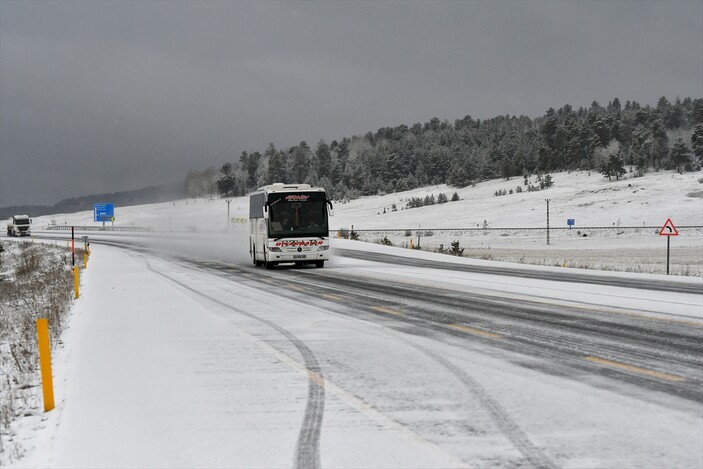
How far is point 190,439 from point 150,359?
12.6 ft

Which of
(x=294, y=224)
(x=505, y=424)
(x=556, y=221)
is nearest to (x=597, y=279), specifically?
(x=294, y=224)

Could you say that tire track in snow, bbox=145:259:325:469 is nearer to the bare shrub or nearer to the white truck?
the bare shrub

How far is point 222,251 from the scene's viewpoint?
43.8 meters

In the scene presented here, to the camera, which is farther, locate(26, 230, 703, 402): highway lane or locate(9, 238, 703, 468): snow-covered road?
locate(26, 230, 703, 402): highway lane

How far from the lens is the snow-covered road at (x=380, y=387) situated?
531 cm

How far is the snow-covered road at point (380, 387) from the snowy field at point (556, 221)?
1040 inches

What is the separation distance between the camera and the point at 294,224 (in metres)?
28.2

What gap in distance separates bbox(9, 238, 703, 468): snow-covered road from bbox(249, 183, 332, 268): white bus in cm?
1316

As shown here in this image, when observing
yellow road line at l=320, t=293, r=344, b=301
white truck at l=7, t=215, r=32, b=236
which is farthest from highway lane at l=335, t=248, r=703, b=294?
white truck at l=7, t=215, r=32, b=236

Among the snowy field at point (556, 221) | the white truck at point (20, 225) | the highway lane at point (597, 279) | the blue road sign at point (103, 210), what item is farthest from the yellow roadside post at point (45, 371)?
the blue road sign at point (103, 210)

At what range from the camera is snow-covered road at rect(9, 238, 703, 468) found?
17.4ft

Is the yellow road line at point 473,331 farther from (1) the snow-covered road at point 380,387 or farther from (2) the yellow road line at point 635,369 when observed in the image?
(2) the yellow road line at point 635,369

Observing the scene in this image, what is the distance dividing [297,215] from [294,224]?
398 millimetres

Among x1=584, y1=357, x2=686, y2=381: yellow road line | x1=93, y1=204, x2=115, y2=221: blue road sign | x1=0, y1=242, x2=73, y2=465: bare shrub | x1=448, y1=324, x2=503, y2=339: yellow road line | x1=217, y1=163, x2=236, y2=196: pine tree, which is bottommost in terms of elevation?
x1=0, y1=242, x2=73, y2=465: bare shrub
